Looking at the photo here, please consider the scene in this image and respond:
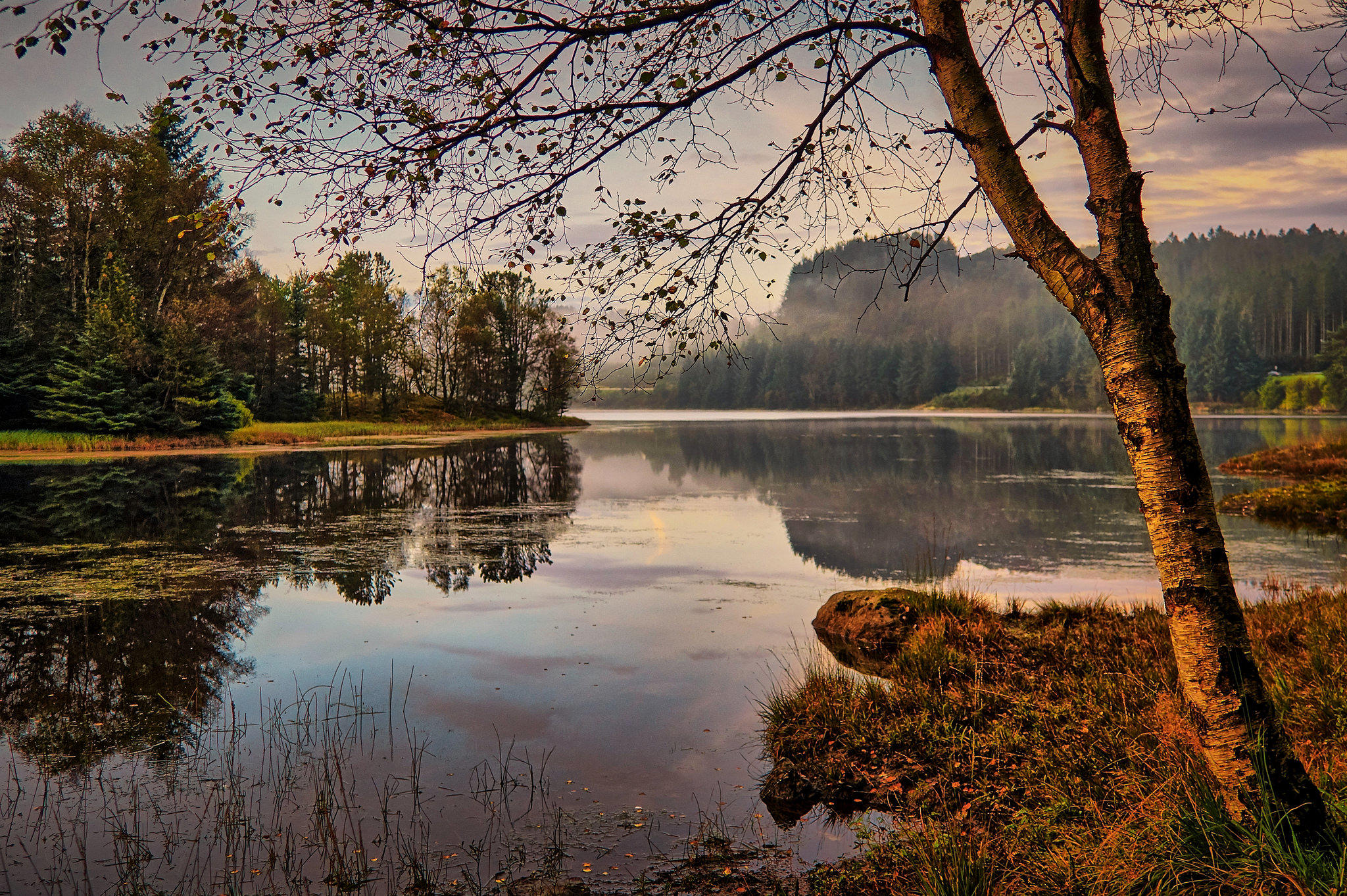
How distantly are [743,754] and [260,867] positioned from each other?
313 centimetres

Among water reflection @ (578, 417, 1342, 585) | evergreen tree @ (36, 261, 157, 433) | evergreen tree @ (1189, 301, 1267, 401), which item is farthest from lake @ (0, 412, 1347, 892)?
evergreen tree @ (1189, 301, 1267, 401)

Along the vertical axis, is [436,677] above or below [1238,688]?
below

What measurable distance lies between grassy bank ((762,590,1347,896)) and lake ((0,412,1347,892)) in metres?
0.54

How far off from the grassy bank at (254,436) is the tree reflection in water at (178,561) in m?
7.93

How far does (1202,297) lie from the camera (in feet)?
502

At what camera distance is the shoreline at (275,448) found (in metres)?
32.9

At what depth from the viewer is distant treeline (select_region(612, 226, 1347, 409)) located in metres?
117

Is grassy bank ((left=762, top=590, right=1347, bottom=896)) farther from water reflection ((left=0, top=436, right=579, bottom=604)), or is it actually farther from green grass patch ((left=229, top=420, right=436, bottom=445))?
green grass patch ((left=229, top=420, right=436, bottom=445))

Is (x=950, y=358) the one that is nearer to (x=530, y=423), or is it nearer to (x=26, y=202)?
(x=530, y=423)

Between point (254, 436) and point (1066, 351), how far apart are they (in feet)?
455

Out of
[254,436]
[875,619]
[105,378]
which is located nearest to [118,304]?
[105,378]

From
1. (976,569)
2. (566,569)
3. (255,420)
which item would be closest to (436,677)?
(566,569)

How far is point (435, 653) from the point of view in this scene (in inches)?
320

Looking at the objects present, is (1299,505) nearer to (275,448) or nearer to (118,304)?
(275,448)
